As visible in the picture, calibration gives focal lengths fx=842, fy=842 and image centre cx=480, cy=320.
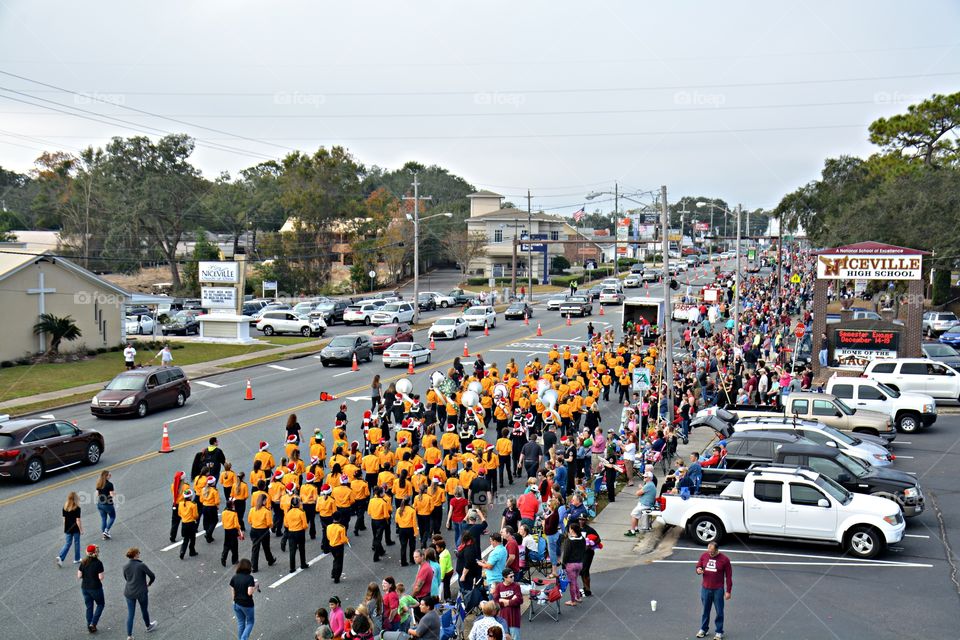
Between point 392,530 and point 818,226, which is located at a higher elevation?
point 818,226

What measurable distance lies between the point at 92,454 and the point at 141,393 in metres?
5.92

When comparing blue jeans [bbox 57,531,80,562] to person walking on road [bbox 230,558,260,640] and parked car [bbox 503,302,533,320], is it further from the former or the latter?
parked car [bbox 503,302,533,320]

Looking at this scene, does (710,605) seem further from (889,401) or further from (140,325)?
(140,325)

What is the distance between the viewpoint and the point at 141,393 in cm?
2647

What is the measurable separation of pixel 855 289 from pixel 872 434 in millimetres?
55693

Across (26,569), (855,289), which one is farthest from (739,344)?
(855,289)

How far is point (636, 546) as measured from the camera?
615 inches

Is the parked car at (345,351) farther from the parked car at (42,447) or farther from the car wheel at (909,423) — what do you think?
the car wheel at (909,423)

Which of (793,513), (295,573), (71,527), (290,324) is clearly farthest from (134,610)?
(290,324)

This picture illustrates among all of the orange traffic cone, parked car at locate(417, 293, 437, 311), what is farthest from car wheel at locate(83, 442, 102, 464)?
parked car at locate(417, 293, 437, 311)

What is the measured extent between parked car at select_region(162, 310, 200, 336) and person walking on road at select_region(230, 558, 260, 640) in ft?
137

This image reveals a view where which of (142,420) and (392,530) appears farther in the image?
(142,420)

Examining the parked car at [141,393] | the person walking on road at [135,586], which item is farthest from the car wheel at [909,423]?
the parked car at [141,393]

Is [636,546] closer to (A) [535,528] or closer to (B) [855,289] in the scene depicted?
(A) [535,528]
